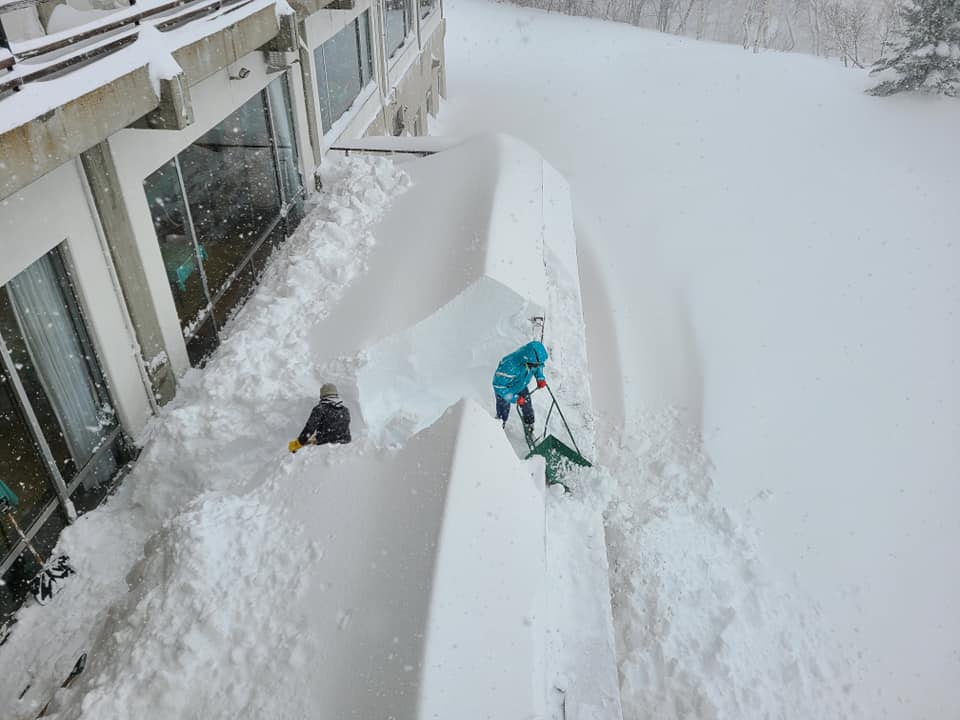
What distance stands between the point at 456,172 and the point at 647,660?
7124 mm

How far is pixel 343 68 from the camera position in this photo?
12.5 m

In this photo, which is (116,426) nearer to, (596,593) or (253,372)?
(253,372)

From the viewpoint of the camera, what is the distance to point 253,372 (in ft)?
20.8

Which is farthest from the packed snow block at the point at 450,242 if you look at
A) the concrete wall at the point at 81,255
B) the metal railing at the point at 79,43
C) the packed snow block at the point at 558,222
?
the metal railing at the point at 79,43

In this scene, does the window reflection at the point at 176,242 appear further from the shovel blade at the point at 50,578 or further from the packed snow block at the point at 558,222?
the packed snow block at the point at 558,222

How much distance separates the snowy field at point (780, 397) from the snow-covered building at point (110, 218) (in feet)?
16.7

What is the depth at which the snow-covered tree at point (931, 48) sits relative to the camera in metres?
15.9

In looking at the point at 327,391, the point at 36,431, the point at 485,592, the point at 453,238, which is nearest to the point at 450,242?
the point at 453,238

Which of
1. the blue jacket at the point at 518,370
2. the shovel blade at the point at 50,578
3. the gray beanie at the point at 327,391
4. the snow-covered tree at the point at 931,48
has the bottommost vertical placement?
the shovel blade at the point at 50,578

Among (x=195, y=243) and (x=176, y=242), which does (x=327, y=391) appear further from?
(x=195, y=243)

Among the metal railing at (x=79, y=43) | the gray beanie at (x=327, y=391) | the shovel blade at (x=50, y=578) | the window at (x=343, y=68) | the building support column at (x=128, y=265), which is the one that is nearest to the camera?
the metal railing at (x=79, y=43)

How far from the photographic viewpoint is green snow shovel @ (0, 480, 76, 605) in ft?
15.0

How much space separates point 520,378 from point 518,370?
0.09 m

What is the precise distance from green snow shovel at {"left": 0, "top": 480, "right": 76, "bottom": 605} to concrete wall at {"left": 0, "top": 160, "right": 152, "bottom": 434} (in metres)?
1.19
